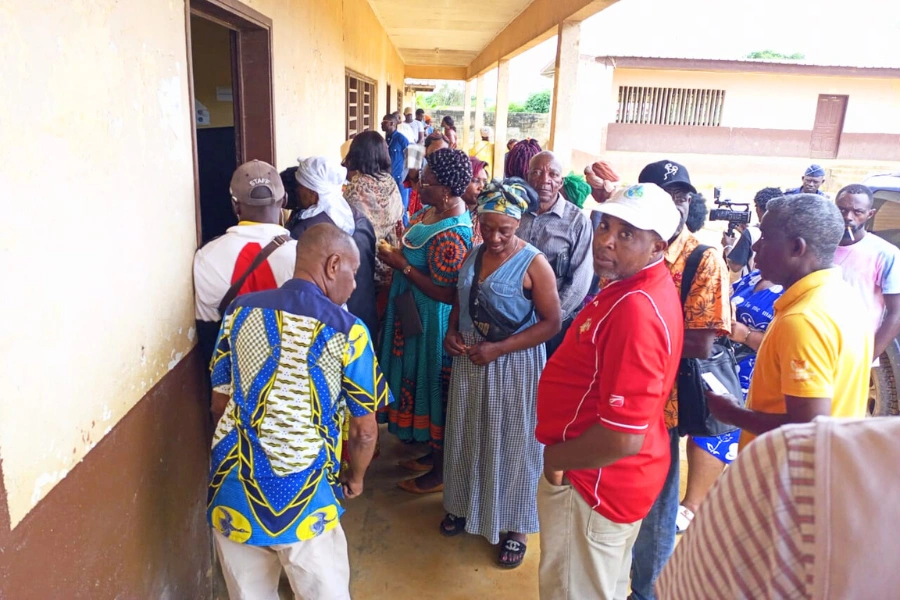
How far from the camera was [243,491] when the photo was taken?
1.84m

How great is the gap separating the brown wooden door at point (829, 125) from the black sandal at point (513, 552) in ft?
60.5

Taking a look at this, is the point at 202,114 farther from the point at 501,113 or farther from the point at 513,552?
the point at 501,113

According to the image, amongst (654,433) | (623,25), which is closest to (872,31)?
(623,25)

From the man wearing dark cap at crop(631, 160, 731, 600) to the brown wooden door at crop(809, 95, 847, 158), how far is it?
59.2 ft

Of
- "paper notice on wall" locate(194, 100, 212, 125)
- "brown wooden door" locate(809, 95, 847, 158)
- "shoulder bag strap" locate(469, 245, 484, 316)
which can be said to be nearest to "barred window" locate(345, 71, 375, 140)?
"paper notice on wall" locate(194, 100, 212, 125)

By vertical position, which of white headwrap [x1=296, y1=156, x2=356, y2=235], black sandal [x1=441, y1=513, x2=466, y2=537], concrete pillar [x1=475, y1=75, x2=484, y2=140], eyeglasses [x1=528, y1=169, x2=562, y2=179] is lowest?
black sandal [x1=441, y1=513, x2=466, y2=537]

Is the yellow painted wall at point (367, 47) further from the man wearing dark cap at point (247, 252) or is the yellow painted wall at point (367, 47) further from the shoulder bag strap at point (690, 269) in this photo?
the shoulder bag strap at point (690, 269)

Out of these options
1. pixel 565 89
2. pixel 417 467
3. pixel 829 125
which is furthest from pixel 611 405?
pixel 829 125

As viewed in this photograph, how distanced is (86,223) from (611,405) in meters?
1.43

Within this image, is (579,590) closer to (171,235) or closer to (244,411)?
(244,411)

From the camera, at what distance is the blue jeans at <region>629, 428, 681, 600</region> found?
2.34 metres

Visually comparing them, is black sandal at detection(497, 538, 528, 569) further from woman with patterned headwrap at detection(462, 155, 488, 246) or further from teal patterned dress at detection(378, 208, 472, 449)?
woman with patterned headwrap at detection(462, 155, 488, 246)

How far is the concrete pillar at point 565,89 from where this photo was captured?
6.85 meters

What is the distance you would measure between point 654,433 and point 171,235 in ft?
5.76
